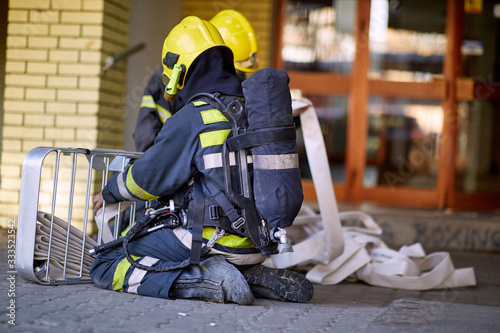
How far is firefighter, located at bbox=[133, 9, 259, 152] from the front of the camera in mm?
4566

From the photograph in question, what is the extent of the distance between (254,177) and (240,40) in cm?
203

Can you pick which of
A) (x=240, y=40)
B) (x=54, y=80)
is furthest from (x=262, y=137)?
(x=54, y=80)

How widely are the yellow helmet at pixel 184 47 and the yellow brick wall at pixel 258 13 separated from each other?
11.8ft

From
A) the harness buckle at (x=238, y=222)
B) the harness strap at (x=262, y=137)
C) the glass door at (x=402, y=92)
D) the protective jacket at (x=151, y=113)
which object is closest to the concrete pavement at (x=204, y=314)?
the harness buckle at (x=238, y=222)

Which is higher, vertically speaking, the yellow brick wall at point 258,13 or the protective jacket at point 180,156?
the yellow brick wall at point 258,13

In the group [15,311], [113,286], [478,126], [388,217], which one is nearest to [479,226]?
[388,217]

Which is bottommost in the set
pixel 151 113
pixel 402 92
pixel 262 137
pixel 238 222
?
pixel 238 222

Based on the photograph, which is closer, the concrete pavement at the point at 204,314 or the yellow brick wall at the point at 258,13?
the concrete pavement at the point at 204,314

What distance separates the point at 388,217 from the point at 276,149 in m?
3.57

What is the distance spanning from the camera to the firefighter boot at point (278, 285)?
3670 mm

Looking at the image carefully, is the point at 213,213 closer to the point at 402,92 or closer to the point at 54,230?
the point at 54,230

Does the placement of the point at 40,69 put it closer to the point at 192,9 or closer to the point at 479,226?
the point at 192,9

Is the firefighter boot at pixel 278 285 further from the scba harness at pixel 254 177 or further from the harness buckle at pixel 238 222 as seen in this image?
the harness buckle at pixel 238 222

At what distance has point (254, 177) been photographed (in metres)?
3.35
